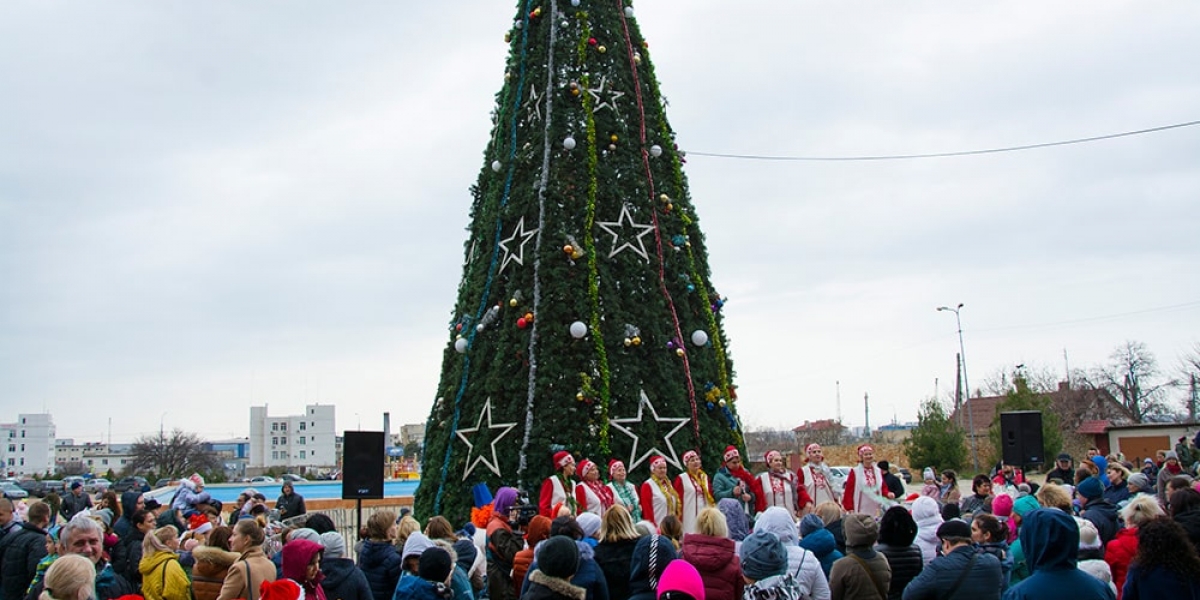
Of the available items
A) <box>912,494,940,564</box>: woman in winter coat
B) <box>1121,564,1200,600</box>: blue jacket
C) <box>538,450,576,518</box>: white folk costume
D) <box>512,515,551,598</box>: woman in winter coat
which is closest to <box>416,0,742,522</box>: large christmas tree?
<box>538,450,576,518</box>: white folk costume

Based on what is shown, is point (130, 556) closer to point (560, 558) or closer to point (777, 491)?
point (560, 558)

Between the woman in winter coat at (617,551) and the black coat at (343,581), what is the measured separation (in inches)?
60.5

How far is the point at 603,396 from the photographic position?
11.7 metres

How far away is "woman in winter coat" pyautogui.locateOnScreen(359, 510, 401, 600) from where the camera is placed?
20.8ft

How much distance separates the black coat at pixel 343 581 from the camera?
5738 millimetres

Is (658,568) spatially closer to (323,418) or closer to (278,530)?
(278,530)

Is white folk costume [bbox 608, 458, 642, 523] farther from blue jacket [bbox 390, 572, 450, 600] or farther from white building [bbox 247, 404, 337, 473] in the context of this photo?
white building [bbox 247, 404, 337, 473]

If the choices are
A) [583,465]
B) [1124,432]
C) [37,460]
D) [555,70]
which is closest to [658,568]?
[583,465]

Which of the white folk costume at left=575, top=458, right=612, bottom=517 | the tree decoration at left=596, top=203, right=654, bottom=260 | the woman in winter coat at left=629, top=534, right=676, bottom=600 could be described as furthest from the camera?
the tree decoration at left=596, top=203, right=654, bottom=260

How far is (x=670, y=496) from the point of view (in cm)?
1059

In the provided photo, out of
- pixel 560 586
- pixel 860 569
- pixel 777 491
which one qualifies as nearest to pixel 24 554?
pixel 560 586

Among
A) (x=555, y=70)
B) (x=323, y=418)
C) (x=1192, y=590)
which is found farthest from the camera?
(x=323, y=418)

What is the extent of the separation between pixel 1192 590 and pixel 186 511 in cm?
928

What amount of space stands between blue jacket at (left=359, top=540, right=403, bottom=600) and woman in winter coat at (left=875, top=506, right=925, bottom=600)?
3261 millimetres
